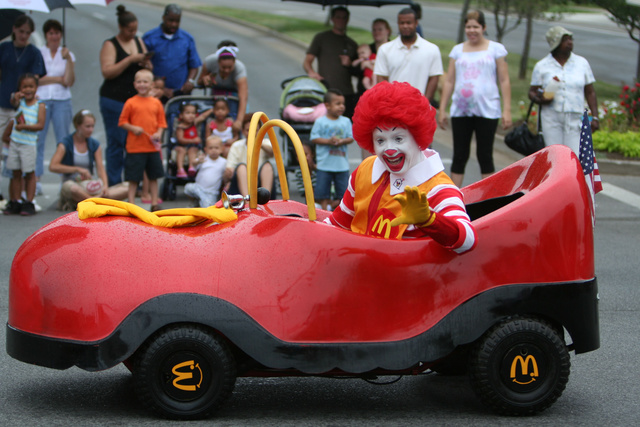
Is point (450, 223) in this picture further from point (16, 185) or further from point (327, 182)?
point (16, 185)

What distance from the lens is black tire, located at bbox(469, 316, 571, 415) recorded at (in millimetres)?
4078

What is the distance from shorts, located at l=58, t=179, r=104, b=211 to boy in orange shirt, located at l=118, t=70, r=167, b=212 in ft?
1.02

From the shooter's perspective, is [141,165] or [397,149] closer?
[397,149]

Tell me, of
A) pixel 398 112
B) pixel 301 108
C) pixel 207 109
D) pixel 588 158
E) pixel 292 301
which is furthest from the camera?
pixel 301 108

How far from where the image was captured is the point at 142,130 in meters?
8.96

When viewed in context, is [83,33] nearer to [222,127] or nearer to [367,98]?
[222,127]

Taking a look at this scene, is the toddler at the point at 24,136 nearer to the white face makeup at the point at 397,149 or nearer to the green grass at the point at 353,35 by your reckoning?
the white face makeup at the point at 397,149

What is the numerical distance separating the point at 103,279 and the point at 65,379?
101cm

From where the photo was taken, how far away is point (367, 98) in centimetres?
440

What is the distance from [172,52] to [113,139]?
1222 millimetres

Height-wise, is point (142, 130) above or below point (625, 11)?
below

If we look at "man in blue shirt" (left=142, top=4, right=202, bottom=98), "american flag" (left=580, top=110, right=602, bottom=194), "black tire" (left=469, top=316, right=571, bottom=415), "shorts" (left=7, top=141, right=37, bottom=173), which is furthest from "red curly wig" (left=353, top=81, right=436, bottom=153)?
"man in blue shirt" (left=142, top=4, right=202, bottom=98)

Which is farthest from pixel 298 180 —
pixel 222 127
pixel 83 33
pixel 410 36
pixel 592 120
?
pixel 83 33

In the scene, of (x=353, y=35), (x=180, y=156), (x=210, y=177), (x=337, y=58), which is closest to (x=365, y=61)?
(x=337, y=58)
